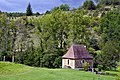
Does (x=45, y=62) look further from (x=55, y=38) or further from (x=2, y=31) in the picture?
(x=2, y=31)

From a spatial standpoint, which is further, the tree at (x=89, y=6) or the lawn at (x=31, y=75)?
the tree at (x=89, y=6)

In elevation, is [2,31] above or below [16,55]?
above

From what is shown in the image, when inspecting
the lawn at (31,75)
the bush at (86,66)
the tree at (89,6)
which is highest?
the tree at (89,6)

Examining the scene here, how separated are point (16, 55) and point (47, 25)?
10.3 meters

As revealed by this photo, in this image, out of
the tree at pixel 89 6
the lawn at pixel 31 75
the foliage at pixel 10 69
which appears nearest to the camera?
the lawn at pixel 31 75

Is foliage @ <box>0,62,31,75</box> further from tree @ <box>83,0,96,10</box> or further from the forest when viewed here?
tree @ <box>83,0,96,10</box>

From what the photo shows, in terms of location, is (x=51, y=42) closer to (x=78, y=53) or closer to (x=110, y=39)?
(x=78, y=53)

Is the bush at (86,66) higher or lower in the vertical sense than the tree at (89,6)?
lower

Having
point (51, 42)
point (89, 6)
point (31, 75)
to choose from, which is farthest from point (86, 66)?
point (89, 6)

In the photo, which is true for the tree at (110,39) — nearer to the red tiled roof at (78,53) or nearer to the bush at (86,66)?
the red tiled roof at (78,53)

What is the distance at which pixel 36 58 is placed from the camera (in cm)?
6525

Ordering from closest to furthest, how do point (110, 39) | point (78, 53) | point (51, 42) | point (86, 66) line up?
point (86, 66)
point (78, 53)
point (51, 42)
point (110, 39)

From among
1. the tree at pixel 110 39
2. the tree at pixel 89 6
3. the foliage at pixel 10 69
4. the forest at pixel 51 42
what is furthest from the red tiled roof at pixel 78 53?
the tree at pixel 89 6

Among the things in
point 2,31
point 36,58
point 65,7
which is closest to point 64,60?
point 36,58
